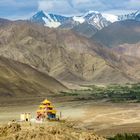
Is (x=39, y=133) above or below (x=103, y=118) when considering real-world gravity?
below

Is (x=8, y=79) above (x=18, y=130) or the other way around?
above

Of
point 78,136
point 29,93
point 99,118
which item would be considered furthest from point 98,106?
point 78,136

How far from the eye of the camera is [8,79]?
621 feet

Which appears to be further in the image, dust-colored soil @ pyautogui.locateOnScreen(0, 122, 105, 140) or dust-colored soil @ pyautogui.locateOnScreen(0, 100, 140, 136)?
dust-colored soil @ pyautogui.locateOnScreen(0, 100, 140, 136)

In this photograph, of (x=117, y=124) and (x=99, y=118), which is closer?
(x=117, y=124)

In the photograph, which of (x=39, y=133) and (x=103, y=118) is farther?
(x=103, y=118)

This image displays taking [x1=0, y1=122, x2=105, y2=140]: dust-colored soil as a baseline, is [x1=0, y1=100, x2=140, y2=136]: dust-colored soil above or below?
above

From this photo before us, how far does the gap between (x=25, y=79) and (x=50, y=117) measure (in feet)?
529

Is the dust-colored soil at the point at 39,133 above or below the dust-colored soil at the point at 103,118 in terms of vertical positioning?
below

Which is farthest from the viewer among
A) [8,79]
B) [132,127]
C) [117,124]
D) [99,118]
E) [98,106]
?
[8,79]

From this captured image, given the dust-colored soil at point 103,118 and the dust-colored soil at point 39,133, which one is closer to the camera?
the dust-colored soil at point 39,133

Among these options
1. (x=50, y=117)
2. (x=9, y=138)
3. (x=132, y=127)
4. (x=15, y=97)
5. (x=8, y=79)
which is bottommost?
(x=9, y=138)

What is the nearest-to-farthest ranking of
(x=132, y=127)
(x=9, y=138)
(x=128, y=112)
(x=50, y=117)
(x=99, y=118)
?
(x=9, y=138), (x=50, y=117), (x=132, y=127), (x=99, y=118), (x=128, y=112)

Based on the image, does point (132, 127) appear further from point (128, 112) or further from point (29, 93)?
point (29, 93)
